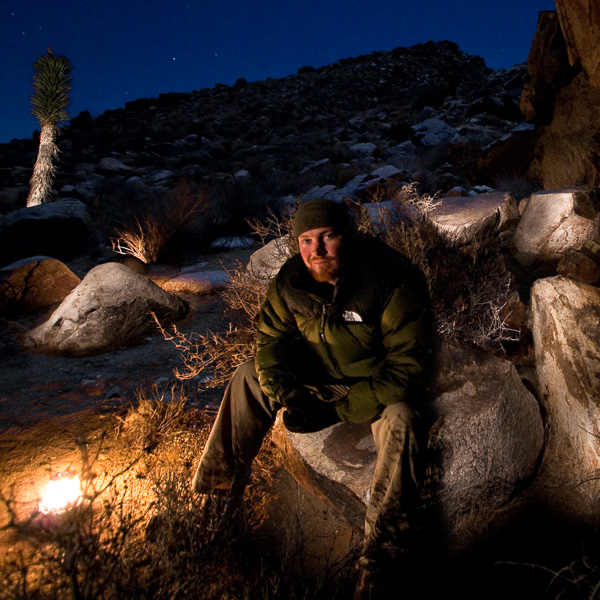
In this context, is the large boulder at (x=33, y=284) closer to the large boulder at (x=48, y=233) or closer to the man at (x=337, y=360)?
the large boulder at (x=48, y=233)

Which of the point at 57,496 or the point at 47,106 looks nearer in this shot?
the point at 57,496

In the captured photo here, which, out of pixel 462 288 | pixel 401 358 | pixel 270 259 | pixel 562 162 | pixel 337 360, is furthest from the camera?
pixel 562 162

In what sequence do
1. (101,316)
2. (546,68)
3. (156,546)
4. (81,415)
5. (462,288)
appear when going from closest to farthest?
(156,546), (81,415), (462,288), (101,316), (546,68)

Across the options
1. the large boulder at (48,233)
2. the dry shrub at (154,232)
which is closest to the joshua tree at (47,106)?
the large boulder at (48,233)

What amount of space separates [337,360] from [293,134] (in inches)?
852

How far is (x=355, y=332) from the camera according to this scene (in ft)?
6.68

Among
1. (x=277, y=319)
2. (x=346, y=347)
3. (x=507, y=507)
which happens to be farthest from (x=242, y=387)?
(x=507, y=507)

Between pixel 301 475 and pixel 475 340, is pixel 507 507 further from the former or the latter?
pixel 475 340

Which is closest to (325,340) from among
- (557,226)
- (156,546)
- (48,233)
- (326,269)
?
(326,269)

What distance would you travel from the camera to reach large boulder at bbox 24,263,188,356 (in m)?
4.30

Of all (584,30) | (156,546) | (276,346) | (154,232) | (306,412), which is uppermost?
(584,30)

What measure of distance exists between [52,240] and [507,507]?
9.03m

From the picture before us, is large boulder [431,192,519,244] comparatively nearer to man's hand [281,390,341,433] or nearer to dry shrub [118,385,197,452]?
man's hand [281,390,341,433]

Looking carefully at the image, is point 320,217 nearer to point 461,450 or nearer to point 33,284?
point 461,450
